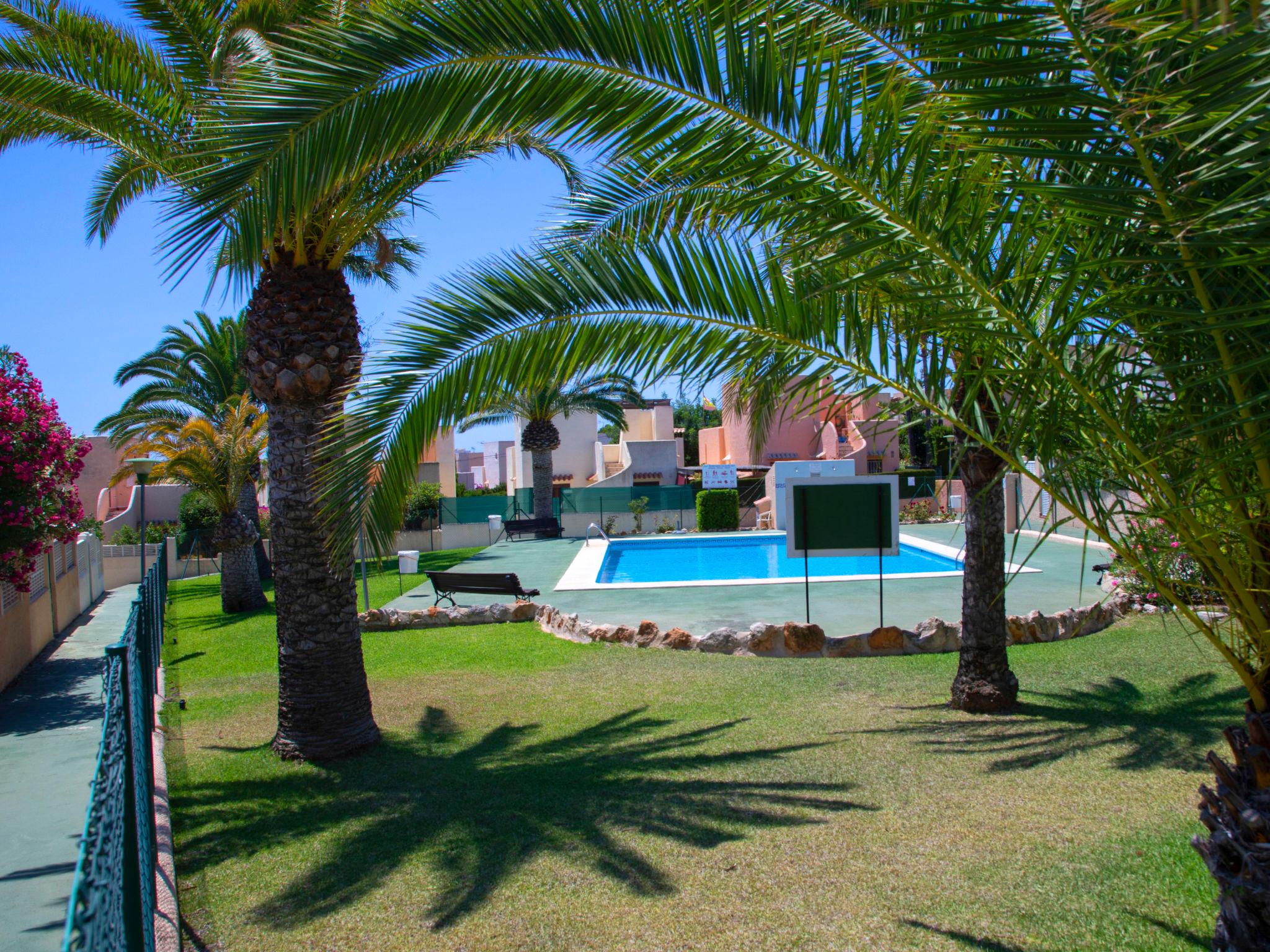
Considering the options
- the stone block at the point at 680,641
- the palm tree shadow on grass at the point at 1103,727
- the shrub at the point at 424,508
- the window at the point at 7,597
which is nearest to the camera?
the palm tree shadow on grass at the point at 1103,727

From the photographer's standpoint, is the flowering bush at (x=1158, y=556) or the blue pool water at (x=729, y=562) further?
the blue pool water at (x=729, y=562)

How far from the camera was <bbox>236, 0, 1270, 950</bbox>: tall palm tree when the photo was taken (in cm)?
264

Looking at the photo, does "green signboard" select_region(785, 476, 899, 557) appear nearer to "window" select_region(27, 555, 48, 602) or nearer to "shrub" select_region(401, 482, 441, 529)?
"window" select_region(27, 555, 48, 602)

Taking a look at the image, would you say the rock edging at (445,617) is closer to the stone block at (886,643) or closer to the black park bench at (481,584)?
the black park bench at (481,584)

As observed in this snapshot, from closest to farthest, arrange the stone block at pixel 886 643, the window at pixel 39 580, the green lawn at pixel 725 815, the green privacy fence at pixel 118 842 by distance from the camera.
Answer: the green privacy fence at pixel 118 842 < the green lawn at pixel 725 815 < the stone block at pixel 886 643 < the window at pixel 39 580

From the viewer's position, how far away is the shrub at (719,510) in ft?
94.2

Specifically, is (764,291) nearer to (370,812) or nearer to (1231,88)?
(1231,88)

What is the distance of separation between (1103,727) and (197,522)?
2614cm

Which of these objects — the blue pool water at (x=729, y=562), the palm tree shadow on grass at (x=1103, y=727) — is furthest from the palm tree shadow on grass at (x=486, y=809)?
the blue pool water at (x=729, y=562)

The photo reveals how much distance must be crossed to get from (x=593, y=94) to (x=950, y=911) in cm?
395

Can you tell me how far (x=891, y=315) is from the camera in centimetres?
465

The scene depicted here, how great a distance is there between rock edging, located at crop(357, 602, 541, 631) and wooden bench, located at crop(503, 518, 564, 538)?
651 inches

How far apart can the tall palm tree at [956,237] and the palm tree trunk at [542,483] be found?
26.9 m

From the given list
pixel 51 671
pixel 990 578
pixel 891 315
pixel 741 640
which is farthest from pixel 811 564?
pixel 891 315
